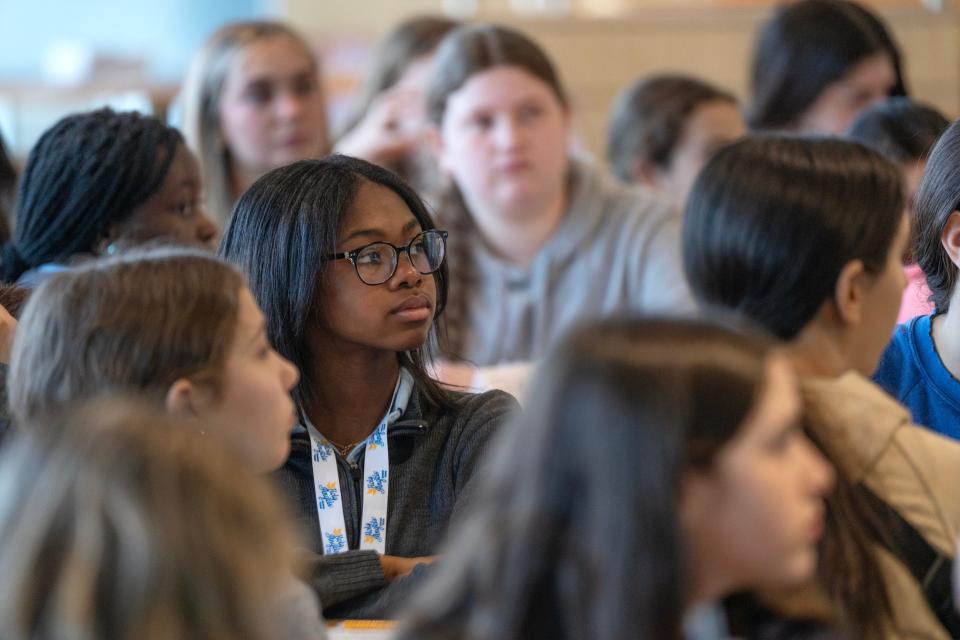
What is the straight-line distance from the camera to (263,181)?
1.80 metres

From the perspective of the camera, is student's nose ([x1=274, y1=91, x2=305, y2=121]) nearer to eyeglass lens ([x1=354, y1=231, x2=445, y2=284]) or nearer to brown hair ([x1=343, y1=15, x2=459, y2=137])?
brown hair ([x1=343, y1=15, x2=459, y2=137])

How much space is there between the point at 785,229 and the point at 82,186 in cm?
126

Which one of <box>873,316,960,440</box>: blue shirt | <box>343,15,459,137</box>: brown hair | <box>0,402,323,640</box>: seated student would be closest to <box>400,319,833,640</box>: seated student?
<box>0,402,323,640</box>: seated student

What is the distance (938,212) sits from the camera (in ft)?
6.32

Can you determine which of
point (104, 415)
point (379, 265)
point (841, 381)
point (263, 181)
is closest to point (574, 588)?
point (104, 415)

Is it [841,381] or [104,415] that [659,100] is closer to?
[841,381]

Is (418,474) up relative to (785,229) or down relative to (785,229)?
down

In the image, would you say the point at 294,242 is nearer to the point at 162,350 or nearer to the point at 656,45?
the point at 162,350

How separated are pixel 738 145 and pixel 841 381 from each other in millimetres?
342

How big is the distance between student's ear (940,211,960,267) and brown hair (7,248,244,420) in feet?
3.66

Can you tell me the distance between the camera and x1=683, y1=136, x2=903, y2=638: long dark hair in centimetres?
145

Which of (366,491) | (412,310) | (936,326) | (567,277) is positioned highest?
(412,310)

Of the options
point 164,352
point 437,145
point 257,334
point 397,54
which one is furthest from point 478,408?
point 397,54

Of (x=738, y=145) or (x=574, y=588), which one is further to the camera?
(x=738, y=145)
